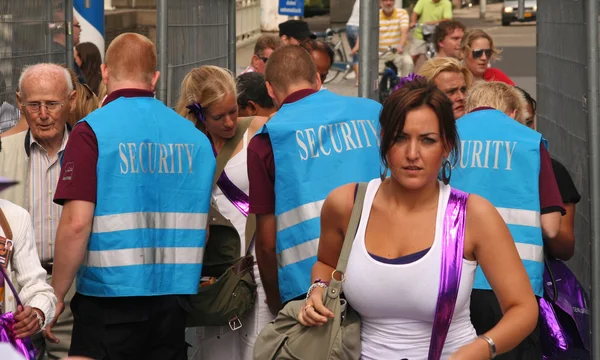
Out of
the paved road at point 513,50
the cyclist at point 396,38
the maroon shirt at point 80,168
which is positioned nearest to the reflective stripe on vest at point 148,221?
the maroon shirt at point 80,168

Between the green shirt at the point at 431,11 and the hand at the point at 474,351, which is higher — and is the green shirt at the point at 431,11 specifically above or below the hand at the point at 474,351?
above

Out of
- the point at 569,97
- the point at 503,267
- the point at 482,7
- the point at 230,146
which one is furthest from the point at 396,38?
the point at 482,7

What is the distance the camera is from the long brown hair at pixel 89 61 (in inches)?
379

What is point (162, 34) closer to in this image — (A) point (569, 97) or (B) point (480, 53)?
(A) point (569, 97)

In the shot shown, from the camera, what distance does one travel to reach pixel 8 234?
13.1 ft

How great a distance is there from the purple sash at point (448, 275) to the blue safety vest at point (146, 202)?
184 cm

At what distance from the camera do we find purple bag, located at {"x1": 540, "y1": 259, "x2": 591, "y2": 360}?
5184 mm

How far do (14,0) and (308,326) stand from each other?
11.3 feet

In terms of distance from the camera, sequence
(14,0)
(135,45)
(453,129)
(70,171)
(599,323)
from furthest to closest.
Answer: (14,0) → (599,323) → (135,45) → (70,171) → (453,129)

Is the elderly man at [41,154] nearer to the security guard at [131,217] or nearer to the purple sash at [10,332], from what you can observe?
the security guard at [131,217]

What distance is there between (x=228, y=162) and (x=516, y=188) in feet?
5.20

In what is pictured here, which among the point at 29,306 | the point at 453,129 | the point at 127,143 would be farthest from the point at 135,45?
the point at 453,129

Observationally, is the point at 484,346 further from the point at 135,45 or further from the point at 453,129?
the point at 135,45

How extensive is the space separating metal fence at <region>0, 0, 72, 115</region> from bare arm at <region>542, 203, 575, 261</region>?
3077mm
